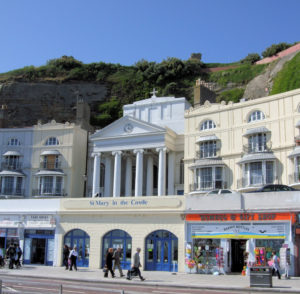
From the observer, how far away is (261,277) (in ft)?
60.3

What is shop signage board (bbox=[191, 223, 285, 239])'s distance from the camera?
83.4ft

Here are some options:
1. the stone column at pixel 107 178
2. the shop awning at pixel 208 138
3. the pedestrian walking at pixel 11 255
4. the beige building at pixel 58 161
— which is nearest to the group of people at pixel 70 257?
the pedestrian walking at pixel 11 255

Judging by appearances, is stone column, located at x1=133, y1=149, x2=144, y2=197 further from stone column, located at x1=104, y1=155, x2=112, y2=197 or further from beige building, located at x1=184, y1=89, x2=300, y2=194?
beige building, located at x1=184, y1=89, x2=300, y2=194

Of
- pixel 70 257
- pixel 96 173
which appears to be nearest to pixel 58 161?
pixel 96 173

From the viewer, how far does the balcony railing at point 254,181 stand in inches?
1465

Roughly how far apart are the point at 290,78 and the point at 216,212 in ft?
138

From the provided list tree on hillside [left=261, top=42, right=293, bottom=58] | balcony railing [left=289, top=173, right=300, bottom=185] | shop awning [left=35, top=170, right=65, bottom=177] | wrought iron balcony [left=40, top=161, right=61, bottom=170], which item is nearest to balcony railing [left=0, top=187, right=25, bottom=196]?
shop awning [left=35, top=170, right=65, bottom=177]

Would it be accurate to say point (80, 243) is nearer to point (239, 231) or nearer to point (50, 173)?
point (239, 231)

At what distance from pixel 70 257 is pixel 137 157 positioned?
56.6 ft

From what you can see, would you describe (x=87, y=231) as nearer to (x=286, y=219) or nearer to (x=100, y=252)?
(x=100, y=252)

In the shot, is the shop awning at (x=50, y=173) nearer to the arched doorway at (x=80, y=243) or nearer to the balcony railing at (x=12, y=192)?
the balcony railing at (x=12, y=192)

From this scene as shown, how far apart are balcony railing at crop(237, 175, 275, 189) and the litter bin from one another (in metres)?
19.3

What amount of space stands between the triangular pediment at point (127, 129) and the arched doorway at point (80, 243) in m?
15.1

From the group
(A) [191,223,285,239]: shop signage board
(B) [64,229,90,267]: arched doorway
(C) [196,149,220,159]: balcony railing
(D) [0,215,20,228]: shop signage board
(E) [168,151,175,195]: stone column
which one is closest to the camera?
(A) [191,223,285,239]: shop signage board
